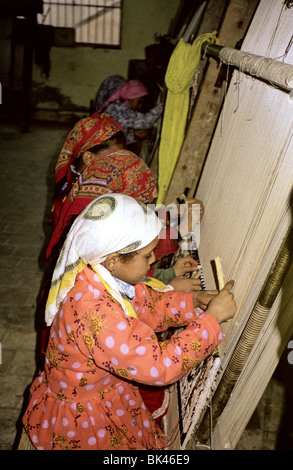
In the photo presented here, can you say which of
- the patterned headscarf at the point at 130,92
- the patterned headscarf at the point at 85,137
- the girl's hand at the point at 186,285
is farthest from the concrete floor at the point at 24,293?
the patterned headscarf at the point at 130,92

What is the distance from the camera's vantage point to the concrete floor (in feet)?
7.97

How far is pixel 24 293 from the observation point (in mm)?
3521

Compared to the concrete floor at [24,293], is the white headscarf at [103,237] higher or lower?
higher

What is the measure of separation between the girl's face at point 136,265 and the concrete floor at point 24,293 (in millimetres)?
1562

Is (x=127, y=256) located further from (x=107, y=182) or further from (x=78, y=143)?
(x=78, y=143)

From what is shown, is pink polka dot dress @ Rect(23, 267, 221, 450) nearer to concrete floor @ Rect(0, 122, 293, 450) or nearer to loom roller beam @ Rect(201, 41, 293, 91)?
loom roller beam @ Rect(201, 41, 293, 91)

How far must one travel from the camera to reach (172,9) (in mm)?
8617

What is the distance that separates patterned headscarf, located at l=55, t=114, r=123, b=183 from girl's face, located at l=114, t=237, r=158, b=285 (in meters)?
1.05

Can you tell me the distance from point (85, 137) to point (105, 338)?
1458mm

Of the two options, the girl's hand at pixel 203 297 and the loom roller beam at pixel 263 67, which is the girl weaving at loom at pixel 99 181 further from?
the loom roller beam at pixel 263 67

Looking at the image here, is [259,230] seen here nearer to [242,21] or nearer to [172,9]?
[242,21]

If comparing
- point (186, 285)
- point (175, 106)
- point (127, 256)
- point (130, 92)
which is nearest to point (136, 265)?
point (127, 256)

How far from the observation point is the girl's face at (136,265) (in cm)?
142
